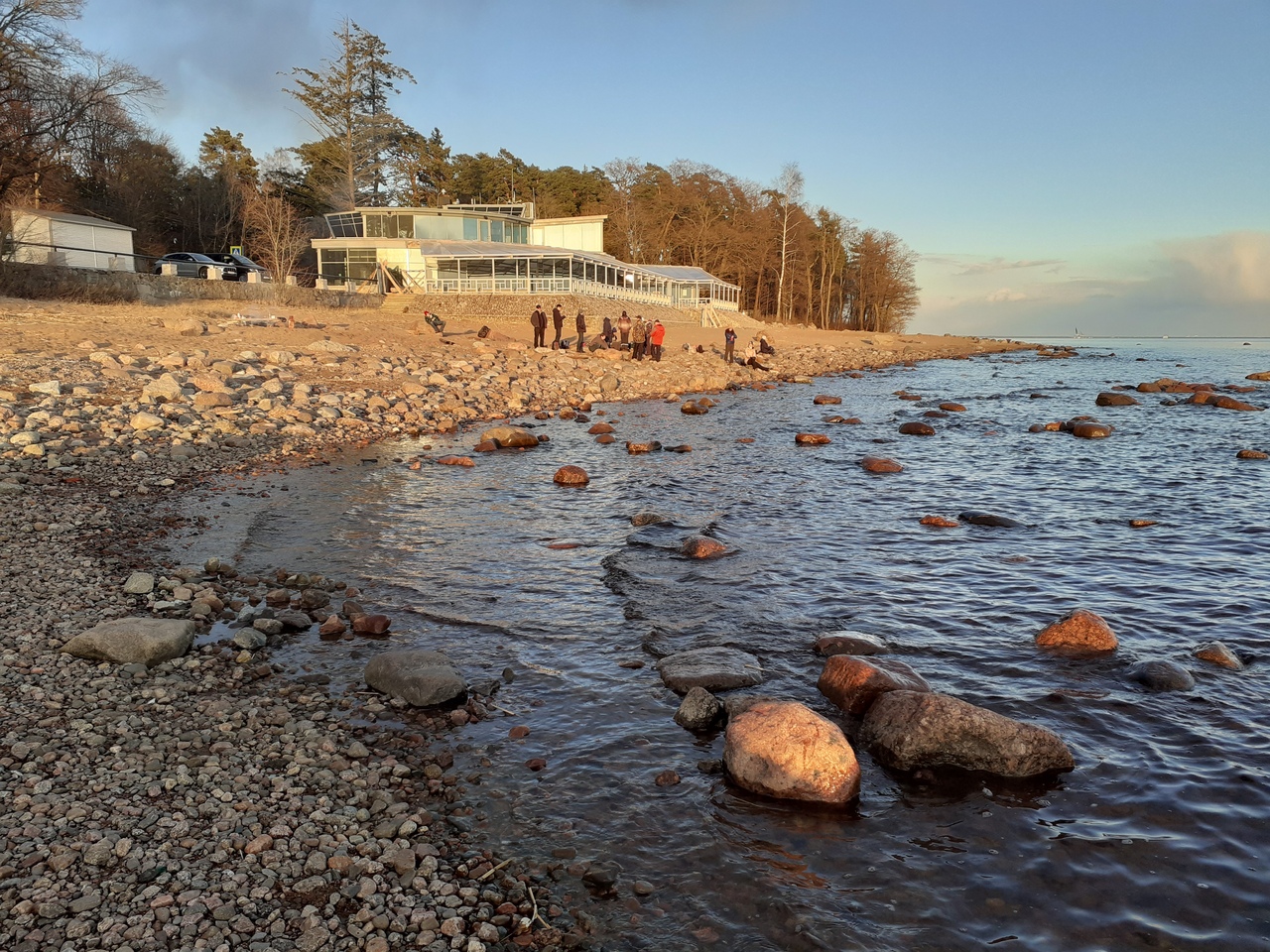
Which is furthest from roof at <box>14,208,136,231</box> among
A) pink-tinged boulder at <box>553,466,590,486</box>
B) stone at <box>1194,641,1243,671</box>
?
stone at <box>1194,641,1243,671</box>

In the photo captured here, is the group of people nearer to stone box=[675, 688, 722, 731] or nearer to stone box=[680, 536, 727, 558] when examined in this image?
stone box=[680, 536, 727, 558]

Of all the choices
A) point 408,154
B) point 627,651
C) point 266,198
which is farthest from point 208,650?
point 408,154

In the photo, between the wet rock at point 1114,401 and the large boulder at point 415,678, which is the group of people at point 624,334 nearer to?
the wet rock at point 1114,401

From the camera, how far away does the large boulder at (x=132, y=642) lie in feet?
23.4

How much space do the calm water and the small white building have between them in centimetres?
2749

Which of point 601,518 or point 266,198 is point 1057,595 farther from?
point 266,198

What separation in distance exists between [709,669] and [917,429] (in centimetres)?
1941

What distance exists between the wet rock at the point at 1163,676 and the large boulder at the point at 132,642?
29.3 feet

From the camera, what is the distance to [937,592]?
10141 mm

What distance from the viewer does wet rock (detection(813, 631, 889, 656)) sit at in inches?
322

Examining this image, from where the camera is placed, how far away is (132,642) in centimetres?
725

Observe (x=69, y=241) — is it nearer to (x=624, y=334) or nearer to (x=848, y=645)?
(x=624, y=334)

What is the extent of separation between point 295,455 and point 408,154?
69.6 meters

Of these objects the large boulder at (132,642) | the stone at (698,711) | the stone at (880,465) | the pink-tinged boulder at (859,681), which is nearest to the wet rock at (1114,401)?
the stone at (880,465)
